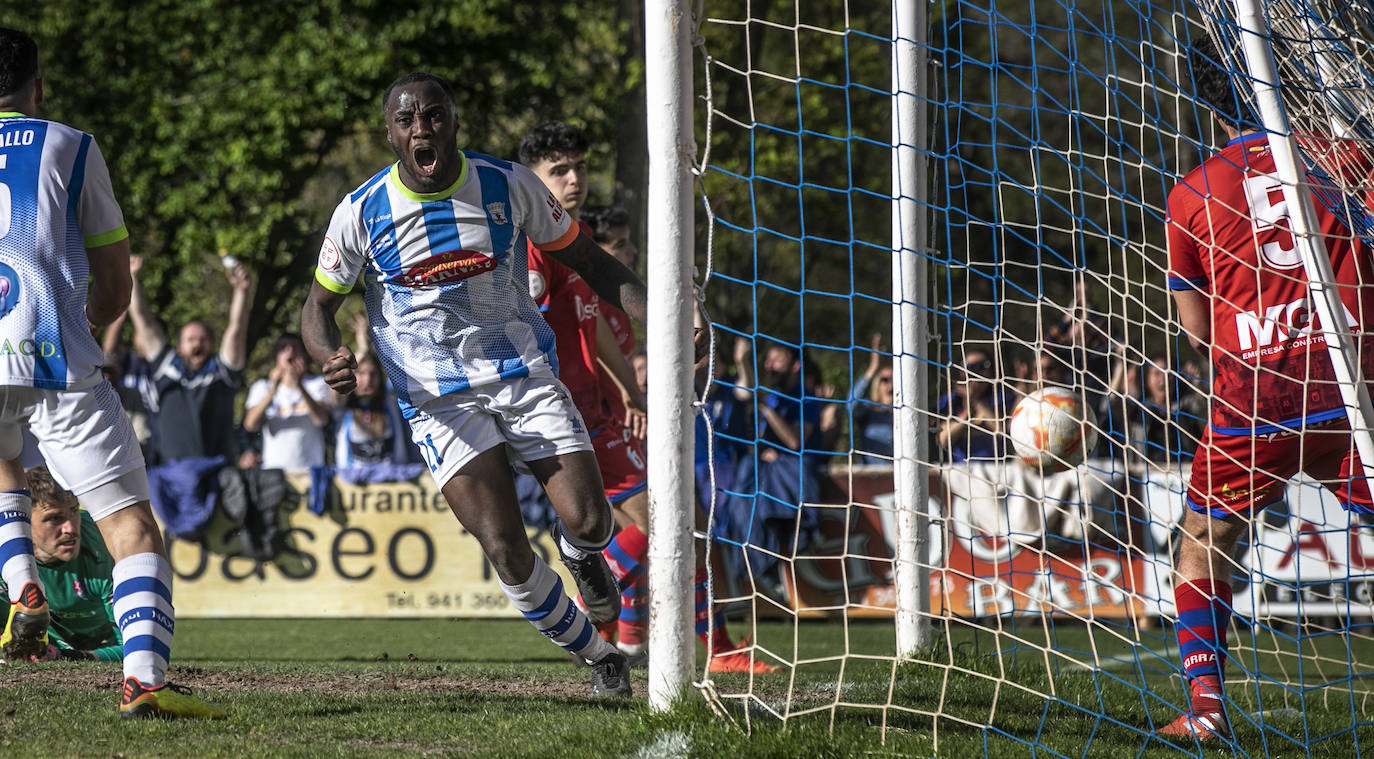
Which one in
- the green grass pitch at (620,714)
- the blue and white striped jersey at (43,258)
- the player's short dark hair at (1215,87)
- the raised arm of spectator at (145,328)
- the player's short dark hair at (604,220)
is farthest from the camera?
Answer: the raised arm of spectator at (145,328)

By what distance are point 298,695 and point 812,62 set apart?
17.3m

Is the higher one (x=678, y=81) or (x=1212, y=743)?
(x=678, y=81)

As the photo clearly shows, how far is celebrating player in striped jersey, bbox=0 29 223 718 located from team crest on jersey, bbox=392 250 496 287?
3.17 ft

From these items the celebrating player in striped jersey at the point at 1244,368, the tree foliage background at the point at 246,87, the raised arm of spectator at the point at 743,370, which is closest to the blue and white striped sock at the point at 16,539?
the celebrating player in striped jersey at the point at 1244,368

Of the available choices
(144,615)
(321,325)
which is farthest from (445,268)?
(144,615)

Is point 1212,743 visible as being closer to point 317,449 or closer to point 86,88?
point 317,449

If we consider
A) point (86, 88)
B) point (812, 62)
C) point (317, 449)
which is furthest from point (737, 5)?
point (317, 449)

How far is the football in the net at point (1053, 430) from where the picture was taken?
17.8 feet

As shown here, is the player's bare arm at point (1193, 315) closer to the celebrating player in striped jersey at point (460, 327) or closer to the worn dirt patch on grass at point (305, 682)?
the celebrating player in striped jersey at point (460, 327)

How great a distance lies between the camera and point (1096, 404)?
6.98 metres

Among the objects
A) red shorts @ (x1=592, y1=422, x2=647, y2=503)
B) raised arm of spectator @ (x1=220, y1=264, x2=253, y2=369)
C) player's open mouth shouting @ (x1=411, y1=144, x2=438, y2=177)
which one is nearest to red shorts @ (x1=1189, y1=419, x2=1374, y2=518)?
red shorts @ (x1=592, y1=422, x2=647, y2=503)

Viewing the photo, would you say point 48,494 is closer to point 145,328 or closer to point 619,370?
point 619,370

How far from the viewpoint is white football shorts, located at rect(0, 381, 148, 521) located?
409cm

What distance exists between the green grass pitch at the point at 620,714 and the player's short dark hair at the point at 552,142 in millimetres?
2362
